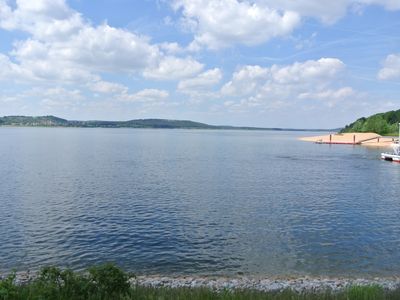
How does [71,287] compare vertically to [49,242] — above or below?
above

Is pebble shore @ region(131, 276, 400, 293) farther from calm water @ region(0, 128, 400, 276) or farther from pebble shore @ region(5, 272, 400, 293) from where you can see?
calm water @ region(0, 128, 400, 276)

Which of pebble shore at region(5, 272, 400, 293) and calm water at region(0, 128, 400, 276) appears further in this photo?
calm water at region(0, 128, 400, 276)

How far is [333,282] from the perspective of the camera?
21172 millimetres

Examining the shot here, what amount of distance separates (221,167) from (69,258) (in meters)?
54.1

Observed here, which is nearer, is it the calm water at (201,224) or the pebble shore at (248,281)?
the pebble shore at (248,281)

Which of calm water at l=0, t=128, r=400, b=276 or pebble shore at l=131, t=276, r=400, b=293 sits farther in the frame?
calm water at l=0, t=128, r=400, b=276

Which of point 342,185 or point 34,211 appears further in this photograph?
point 342,185

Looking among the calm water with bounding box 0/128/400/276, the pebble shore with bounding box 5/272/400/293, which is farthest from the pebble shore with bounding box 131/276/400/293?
the calm water with bounding box 0/128/400/276

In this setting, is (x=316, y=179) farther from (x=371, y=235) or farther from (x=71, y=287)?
(x=71, y=287)

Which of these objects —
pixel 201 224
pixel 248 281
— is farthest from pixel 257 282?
pixel 201 224

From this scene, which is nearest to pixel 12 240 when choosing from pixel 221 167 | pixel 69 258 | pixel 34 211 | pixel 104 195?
pixel 69 258

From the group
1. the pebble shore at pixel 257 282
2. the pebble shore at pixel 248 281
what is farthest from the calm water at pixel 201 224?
the pebble shore at pixel 257 282

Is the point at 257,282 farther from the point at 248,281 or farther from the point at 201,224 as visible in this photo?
the point at 201,224

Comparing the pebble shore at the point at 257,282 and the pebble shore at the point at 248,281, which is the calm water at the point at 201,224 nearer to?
the pebble shore at the point at 248,281
